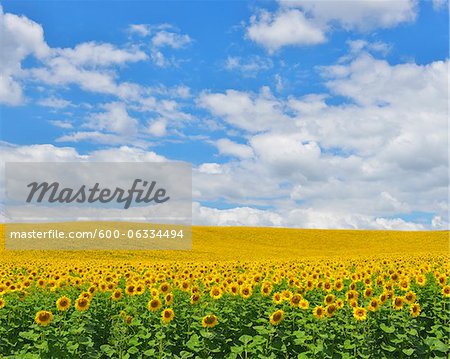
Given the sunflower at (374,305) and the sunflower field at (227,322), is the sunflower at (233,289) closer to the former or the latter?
the sunflower field at (227,322)

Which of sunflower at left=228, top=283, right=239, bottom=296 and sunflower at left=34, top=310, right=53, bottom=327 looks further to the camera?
sunflower at left=228, top=283, right=239, bottom=296

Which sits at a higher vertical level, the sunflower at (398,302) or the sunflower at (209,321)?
the sunflower at (398,302)

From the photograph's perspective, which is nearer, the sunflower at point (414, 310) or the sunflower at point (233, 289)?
the sunflower at point (414, 310)

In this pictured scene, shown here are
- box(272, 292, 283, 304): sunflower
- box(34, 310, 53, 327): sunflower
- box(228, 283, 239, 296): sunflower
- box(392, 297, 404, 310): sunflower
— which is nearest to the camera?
box(34, 310, 53, 327): sunflower

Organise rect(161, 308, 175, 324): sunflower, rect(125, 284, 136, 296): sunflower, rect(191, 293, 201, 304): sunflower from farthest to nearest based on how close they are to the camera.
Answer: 1. rect(125, 284, 136, 296): sunflower
2. rect(191, 293, 201, 304): sunflower
3. rect(161, 308, 175, 324): sunflower

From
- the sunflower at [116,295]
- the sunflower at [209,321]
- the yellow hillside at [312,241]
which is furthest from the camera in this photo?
the yellow hillside at [312,241]

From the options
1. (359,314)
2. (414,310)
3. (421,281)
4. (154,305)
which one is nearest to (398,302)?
(414,310)

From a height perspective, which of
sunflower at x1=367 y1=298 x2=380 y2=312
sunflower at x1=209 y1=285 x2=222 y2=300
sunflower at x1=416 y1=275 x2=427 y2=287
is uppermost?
sunflower at x1=416 y1=275 x2=427 y2=287

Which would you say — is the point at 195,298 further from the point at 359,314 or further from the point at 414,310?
the point at 414,310

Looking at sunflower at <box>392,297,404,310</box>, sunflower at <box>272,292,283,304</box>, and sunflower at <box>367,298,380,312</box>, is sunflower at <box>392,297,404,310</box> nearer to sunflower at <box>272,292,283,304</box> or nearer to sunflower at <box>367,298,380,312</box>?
sunflower at <box>367,298,380,312</box>

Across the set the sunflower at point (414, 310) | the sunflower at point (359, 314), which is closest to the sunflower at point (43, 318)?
the sunflower at point (359, 314)

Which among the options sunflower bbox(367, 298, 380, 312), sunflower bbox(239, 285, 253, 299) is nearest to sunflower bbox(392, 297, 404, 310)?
sunflower bbox(367, 298, 380, 312)

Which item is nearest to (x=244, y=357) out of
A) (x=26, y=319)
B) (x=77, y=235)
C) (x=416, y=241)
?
(x=26, y=319)

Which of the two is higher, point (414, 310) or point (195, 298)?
point (195, 298)
